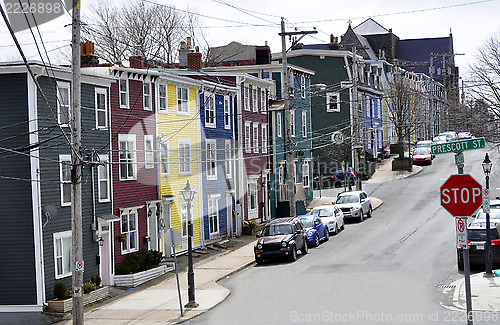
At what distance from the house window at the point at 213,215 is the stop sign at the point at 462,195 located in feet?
90.7

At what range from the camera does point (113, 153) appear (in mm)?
29828

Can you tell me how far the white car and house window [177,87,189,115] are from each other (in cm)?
970

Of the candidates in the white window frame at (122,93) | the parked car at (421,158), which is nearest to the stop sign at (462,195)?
the white window frame at (122,93)

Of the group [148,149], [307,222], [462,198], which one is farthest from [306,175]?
[462,198]

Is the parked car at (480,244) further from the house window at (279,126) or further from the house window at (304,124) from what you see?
the house window at (304,124)

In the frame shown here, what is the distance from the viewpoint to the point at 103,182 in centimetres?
2888

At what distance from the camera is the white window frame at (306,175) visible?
53719mm

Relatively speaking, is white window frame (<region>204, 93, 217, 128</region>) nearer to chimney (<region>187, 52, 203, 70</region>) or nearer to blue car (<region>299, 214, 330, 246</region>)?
chimney (<region>187, 52, 203, 70</region>)

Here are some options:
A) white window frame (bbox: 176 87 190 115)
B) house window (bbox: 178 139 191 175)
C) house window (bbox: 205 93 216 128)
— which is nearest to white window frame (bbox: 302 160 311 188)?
house window (bbox: 205 93 216 128)

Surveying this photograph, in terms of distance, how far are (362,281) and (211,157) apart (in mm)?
16230

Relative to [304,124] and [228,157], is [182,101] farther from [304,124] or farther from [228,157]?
[304,124]

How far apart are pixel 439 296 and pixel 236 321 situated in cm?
692

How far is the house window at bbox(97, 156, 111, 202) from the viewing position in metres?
28.5

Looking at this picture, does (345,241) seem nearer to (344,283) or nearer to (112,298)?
(344,283)
